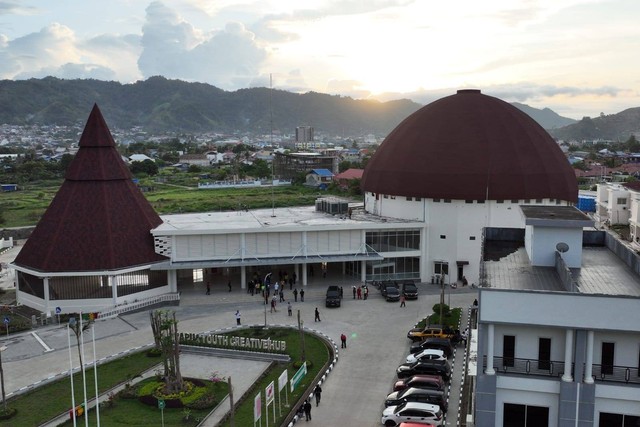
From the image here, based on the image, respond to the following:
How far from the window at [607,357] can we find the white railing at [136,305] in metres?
27.3

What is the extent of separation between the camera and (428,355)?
26.5 m

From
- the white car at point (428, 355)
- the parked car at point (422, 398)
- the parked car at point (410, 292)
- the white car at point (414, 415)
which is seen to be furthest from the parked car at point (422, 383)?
the parked car at point (410, 292)

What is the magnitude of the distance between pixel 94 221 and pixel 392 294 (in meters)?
20.3

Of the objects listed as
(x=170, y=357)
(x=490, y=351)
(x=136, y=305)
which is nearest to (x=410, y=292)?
(x=136, y=305)

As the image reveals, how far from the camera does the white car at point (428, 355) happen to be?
26.3 meters

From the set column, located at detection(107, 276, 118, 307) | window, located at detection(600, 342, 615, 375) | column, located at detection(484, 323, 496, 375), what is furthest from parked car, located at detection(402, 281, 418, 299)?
window, located at detection(600, 342, 615, 375)

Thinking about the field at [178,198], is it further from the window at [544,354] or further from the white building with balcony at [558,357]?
the window at [544,354]

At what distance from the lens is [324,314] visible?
114 ft

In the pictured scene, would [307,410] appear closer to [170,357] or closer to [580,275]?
[170,357]

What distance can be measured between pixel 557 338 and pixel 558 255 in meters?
5.20

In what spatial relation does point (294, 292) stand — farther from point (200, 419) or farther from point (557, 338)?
point (557, 338)

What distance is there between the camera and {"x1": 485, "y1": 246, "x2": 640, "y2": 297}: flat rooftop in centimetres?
1981

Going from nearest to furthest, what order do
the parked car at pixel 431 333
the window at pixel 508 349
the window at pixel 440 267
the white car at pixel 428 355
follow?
the window at pixel 508 349
the white car at pixel 428 355
the parked car at pixel 431 333
the window at pixel 440 267

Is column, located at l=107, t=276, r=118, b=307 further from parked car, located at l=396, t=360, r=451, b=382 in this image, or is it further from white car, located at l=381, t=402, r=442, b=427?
white car, located at l=381, t=402, r=442, b=427
